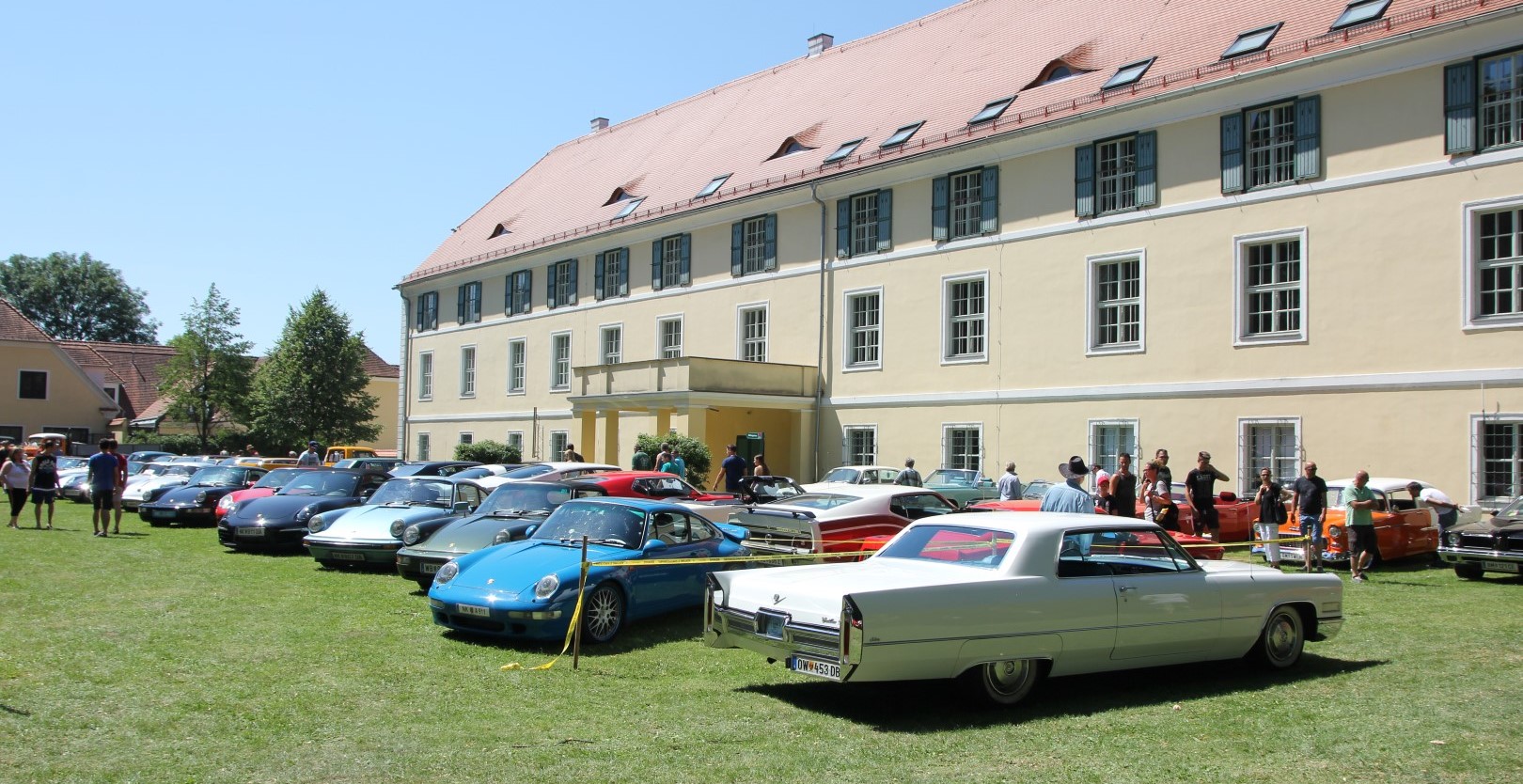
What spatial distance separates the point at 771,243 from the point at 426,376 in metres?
21.7

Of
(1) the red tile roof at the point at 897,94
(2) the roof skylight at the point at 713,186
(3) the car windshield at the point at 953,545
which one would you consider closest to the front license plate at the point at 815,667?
(3) the car windshield at the point at 953,545

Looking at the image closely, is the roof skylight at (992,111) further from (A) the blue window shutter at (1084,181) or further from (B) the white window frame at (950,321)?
(B) the white window frame at (950,321)

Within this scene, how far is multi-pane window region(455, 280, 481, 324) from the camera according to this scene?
153ft

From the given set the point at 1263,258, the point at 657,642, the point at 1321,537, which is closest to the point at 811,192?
the point at 1263,258

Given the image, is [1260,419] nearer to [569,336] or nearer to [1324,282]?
[1324,282]

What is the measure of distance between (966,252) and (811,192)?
5391 mm

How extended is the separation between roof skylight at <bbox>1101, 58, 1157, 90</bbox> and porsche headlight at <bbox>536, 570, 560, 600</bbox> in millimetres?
19230

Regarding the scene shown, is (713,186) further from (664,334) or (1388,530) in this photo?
(1388,530)

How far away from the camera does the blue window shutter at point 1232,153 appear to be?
Result: 2298cm

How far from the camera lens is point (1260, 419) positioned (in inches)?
891

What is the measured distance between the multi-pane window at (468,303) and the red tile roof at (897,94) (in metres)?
1.04

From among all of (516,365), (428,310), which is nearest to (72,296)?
(428,310)

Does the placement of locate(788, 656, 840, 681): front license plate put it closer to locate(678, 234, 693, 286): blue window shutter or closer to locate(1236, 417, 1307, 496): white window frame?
locate(1236, 417, 1307, 496): white window frame

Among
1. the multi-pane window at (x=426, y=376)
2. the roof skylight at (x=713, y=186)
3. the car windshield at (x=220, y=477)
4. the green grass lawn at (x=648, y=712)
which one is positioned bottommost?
the green grass lawn at (x=648, y=712)
